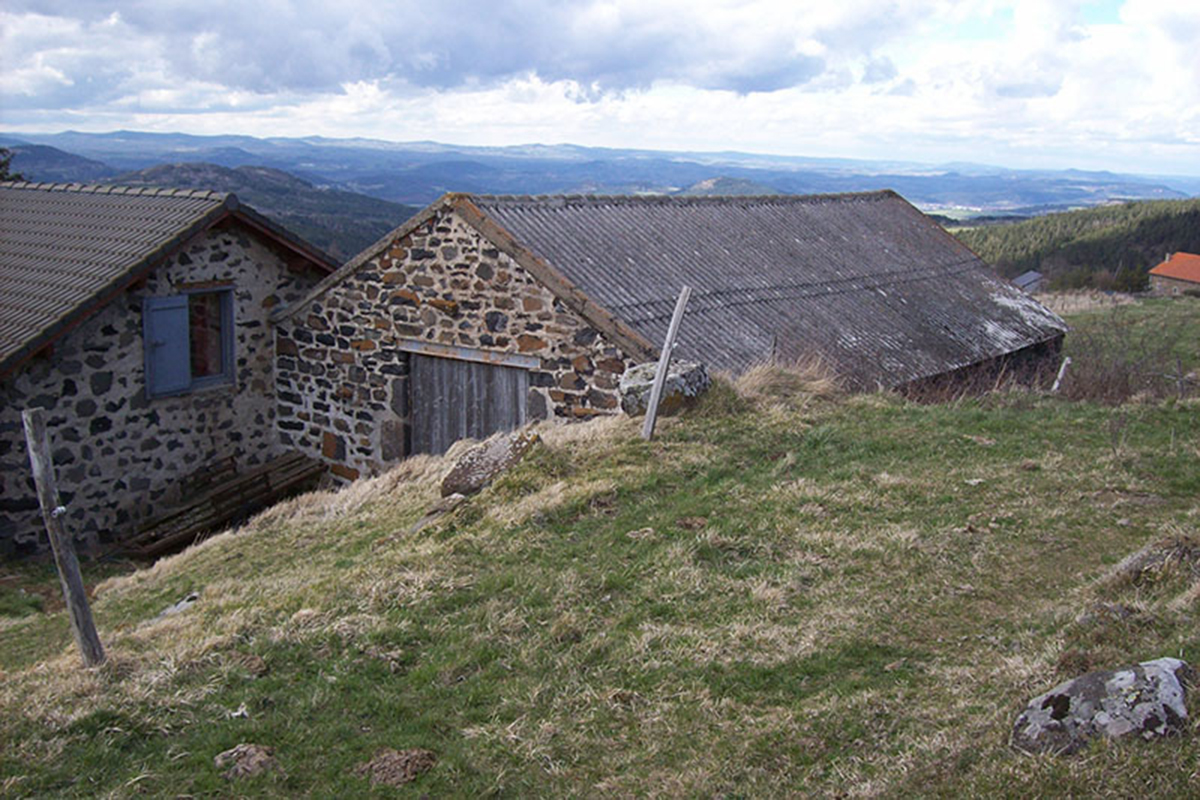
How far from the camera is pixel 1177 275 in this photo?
57875 mm

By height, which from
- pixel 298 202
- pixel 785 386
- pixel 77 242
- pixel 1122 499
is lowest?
pixel 1122 499

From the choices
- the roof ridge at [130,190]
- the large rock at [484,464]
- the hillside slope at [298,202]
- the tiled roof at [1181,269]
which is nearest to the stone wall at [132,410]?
the roof ridge at [130,190]

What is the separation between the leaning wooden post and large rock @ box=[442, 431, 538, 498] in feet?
11.3

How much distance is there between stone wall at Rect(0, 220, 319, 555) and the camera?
1084 cm

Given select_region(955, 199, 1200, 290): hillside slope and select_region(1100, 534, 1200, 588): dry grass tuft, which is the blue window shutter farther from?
select_region(955, 199, 1200, 290): hillside slope

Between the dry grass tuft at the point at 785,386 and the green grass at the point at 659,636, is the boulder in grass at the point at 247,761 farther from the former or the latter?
the dry grass tuft at the point at 785,386

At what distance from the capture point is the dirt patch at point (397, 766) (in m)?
4.04

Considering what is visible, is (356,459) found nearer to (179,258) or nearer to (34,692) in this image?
(179,258)

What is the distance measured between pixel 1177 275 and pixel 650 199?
54773 mm

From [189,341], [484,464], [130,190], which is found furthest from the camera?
[130,190]

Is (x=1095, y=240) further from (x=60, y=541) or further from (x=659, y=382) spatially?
(x=60, y=541)

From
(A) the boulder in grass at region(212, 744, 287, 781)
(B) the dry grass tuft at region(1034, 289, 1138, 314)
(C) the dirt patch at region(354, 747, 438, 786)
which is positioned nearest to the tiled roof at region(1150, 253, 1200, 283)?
(B) the dry grass tuft at region(1034, 289, 1138, 314)

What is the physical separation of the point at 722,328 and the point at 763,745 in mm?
8854

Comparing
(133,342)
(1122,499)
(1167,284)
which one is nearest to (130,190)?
(133,342)
